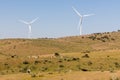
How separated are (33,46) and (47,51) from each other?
1013 centimetres

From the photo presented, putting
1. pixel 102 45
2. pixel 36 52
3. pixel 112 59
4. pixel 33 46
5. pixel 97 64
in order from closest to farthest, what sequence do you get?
pixel 97 64
pixel 112 59
pixel 36 52
pixel 33 46
pixel 102 45

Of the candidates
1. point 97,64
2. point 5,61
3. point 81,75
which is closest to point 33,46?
point 5,61

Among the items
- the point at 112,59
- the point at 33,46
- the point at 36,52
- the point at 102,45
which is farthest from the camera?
the point at 102,45

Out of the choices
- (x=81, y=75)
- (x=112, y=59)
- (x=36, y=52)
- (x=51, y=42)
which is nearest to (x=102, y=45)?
(x=51, y=42)

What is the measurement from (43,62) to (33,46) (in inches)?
3456

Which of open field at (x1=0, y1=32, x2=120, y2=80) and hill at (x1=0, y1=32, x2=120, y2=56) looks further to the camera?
hill at (x1=0, y1=32, x2=120, y2=56)

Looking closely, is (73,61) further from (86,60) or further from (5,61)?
(5,61)

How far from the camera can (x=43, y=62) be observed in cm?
9400

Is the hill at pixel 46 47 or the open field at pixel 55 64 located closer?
the open field at pixel 55 64

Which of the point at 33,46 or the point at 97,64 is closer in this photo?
the point at 97,64

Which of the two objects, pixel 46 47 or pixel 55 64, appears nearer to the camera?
pixel 55 64

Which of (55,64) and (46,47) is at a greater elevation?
(46,47)

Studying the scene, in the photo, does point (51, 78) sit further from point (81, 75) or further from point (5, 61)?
point (5, 61)

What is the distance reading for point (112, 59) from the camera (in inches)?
3917
